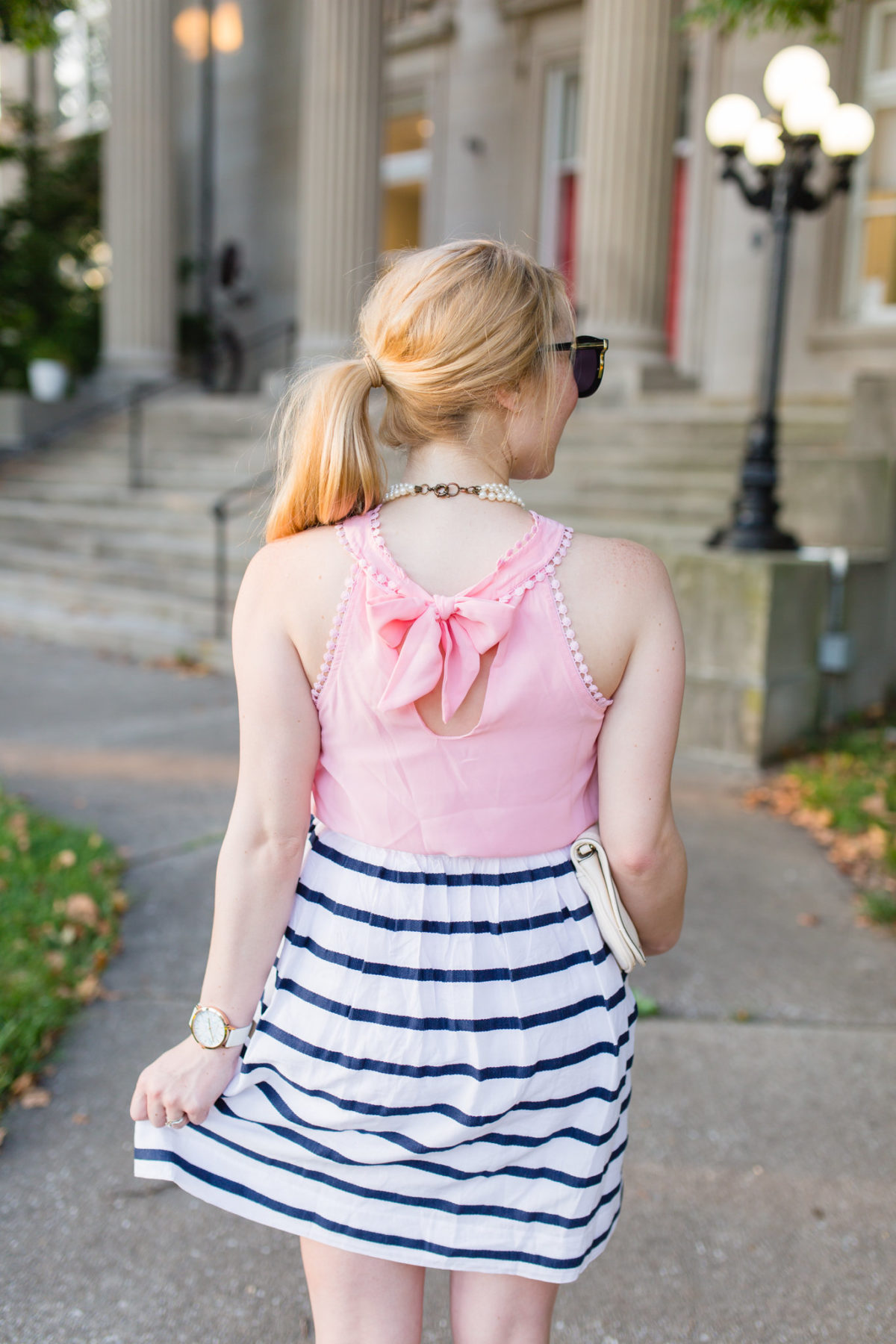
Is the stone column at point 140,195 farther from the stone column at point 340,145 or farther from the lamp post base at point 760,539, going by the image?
the lamp post base at point 760,539

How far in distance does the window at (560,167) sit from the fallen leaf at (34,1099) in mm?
12142

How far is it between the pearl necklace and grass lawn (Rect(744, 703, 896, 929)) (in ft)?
11.0

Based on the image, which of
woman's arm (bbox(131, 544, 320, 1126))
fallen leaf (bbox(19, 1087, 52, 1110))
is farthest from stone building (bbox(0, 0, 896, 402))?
woman's arm (bbox(131, 544, 320, 1126))

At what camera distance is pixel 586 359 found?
55.8 inches

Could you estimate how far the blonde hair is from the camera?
1.31 metres

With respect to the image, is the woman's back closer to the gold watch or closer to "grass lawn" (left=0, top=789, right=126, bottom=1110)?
the gold watch

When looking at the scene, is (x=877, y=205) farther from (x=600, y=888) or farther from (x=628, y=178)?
(x=600, y=888)

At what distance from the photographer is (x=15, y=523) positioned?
463 inches

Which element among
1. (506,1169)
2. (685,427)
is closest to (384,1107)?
(506,1169)

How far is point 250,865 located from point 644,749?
0.53 meters

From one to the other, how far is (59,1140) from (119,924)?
1.25 metres

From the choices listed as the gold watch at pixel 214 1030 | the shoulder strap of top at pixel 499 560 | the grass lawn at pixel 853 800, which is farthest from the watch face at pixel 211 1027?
the grass lawn at pixel 853 800

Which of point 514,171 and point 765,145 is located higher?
point 514,171

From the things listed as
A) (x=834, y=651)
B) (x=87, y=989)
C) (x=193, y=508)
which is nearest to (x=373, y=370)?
(x=87, y=989)
